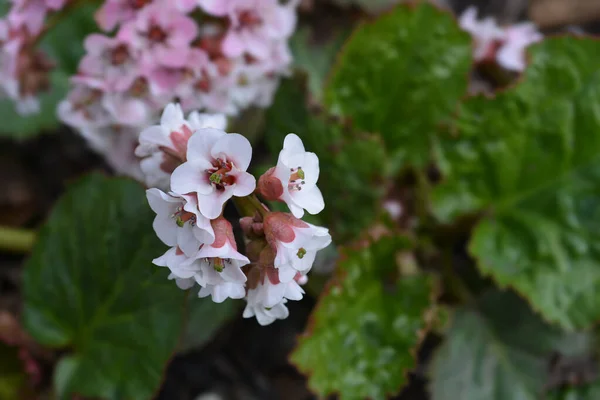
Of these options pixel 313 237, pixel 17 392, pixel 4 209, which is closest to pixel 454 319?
pixel 313 237

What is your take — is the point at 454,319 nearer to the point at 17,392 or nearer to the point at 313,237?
the point at 313,237

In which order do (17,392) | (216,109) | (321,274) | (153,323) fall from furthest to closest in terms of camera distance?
1. (17,392)
2. (321,274)
3. (216,109)
4. (153,323)

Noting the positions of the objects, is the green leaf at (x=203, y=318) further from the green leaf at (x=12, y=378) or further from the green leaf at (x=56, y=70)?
the green leaf at (x=56, y=70)

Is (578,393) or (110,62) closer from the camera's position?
(110,62)

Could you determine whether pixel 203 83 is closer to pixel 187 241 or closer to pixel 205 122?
pixel 205 122

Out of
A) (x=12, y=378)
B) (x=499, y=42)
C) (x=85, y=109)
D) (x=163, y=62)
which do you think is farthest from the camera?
(x=499, y=42)

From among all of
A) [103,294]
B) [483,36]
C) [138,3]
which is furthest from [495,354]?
[138,3]

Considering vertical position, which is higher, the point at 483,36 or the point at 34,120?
the point at 483,36
